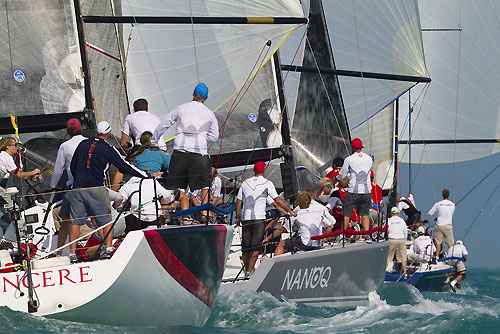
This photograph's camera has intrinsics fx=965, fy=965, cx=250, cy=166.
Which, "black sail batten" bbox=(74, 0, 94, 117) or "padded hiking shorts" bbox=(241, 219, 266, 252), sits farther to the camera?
"black sail batten" bbox=(74, 0, 94, 117)

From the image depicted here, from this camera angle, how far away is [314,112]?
19000mm

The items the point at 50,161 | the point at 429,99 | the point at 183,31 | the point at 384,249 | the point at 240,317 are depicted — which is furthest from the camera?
the point at 429,99

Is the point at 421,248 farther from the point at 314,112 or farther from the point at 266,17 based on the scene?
the point at 266,17

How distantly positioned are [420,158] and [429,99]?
1825 mm

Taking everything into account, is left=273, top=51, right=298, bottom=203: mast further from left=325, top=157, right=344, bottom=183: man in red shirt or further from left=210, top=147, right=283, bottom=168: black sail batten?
left=325, top=157, right=344, bottom=183: man in red shirt

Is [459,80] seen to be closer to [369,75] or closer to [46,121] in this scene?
[369,75]

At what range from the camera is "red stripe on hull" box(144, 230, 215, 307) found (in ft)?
26.7

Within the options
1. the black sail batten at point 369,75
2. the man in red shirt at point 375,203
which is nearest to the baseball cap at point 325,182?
the man in red shirt at point 375,203

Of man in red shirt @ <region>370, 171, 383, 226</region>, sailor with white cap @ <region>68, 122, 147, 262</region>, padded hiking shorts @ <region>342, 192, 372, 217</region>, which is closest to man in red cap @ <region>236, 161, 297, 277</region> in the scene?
padded hiking shorts @ <region>342, 192, 372, 217</region>

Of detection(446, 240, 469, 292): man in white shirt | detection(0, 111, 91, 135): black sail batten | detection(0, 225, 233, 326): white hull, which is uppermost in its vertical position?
detection(0, 111, 91, 135): black sail batten

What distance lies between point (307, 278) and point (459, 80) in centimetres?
1566

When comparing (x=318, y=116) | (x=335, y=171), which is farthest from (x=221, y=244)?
(x=318, y=116)

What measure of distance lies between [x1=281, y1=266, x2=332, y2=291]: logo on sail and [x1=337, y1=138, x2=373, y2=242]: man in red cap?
0.87 metres

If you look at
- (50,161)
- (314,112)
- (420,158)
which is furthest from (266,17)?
(420,158)
